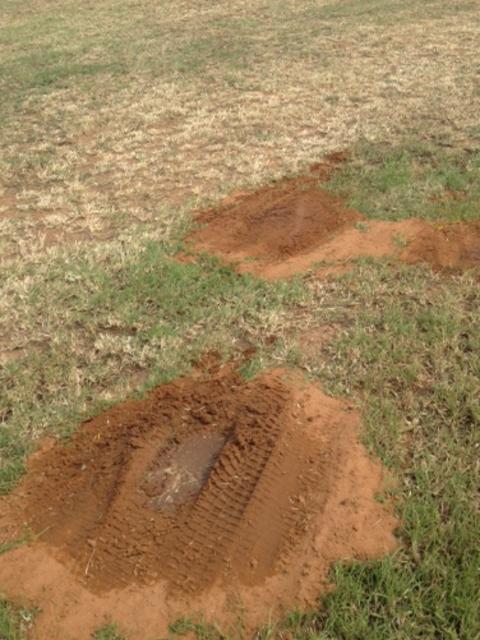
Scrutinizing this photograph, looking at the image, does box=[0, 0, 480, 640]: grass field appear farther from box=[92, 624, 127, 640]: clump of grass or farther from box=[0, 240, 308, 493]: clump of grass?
box=[92, 624, 127, 640]: clump of grass

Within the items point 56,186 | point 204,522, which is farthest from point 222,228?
point 204,522

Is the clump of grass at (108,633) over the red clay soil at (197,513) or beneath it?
beneath

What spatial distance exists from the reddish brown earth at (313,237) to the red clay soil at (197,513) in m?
1.80

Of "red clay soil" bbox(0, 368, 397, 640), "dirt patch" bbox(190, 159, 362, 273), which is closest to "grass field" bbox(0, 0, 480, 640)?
"red clay soil" bbox(0, 368, 397, 640)

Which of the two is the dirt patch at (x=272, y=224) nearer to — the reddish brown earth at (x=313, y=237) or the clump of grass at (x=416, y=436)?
the reddish brown earth at (x=313, y=237)

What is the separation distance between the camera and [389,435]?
138 inches

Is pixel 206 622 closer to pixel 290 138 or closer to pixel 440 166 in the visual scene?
pixel 440 166

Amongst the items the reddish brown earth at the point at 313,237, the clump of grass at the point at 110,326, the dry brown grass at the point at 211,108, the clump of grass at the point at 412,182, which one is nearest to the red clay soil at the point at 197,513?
the clump of grass at the point at 110,326

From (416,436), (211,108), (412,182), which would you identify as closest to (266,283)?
(416,436)

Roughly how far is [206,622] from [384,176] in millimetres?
5273

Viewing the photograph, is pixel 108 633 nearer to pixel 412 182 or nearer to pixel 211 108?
pixel 412 182

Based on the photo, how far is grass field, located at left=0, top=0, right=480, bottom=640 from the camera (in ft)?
9.84

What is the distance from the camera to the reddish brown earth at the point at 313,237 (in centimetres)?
528

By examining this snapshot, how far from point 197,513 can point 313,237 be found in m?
3.26
